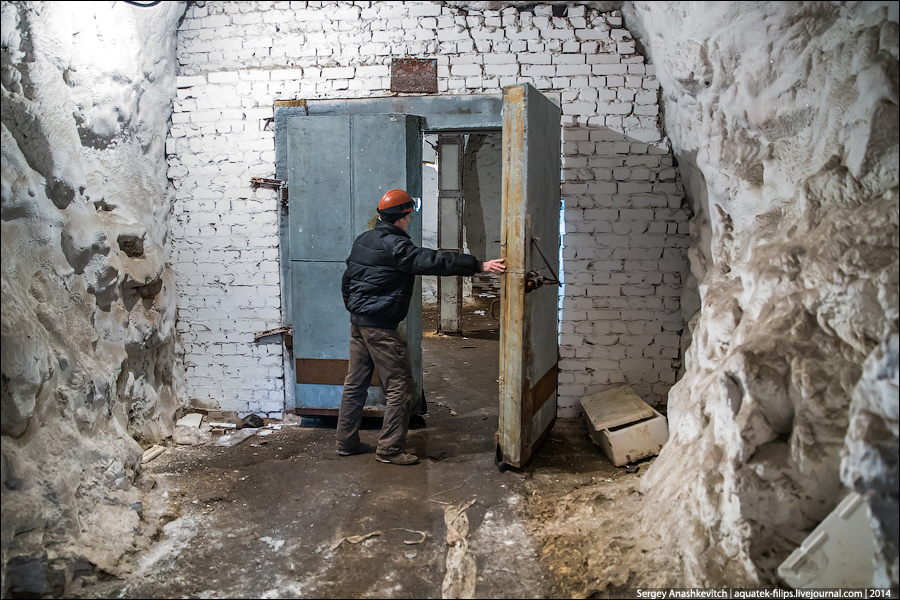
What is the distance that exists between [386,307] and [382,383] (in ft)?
1.68

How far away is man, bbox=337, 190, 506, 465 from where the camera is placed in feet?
11.3

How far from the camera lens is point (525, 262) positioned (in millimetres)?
3215

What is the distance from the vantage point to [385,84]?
4.10 metres

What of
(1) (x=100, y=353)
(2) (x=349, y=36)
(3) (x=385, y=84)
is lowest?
(1) (x=100, y=353)

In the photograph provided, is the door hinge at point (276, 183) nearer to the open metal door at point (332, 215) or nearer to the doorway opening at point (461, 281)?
the open metal door at point (332, 215)

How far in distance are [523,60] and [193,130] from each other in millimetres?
2418

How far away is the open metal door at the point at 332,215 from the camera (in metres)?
3.96

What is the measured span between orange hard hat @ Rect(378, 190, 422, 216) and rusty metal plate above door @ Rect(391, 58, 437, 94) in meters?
0.96

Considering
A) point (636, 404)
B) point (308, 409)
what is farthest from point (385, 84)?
point (636, 404)

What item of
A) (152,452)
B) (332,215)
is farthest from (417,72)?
(152,452)

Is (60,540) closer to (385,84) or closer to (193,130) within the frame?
(193,130)

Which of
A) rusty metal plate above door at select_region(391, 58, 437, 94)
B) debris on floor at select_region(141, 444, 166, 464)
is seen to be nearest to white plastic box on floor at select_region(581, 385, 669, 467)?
rusty metal plate above door at select_region(391, 58, 437, 94)

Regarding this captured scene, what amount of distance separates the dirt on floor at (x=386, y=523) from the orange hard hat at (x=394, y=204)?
1.57 metres

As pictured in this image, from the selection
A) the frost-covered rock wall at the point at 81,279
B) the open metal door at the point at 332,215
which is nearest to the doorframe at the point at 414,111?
the open metal door at the point at 332,215
